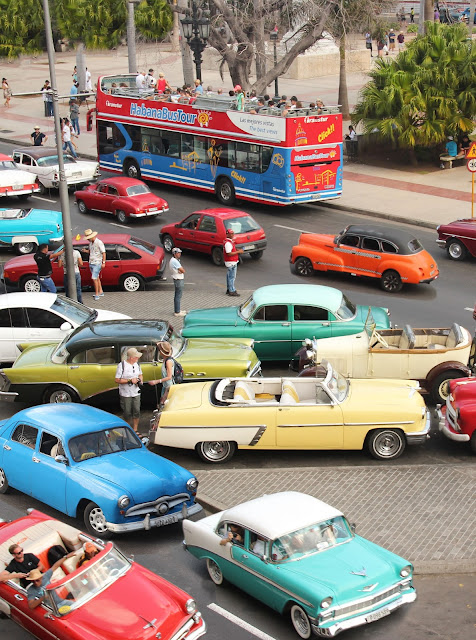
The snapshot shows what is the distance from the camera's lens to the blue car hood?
11.8m

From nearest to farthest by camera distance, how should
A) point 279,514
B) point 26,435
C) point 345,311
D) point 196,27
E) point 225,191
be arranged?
point 279,514
point 26,435
point 345,311
point 225,191
point 196,27

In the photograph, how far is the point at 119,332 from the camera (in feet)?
51.7

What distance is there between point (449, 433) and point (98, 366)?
222 inches

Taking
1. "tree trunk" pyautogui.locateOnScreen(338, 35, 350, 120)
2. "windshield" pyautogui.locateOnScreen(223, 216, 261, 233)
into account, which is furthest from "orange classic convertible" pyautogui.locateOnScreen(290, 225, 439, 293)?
"tree trunk" pyautogui.locateOnScreen(338, 35, 350, 120)

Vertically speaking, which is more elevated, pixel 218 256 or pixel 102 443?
pixel 102 443

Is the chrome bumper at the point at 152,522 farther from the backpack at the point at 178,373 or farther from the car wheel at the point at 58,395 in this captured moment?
the car wheel at the point at 58,395

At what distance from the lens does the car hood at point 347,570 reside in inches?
381

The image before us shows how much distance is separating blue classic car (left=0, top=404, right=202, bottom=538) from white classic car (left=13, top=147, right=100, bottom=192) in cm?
1859

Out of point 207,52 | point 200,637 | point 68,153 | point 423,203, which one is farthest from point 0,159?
point 207,52

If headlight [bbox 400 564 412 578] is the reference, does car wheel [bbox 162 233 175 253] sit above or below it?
below

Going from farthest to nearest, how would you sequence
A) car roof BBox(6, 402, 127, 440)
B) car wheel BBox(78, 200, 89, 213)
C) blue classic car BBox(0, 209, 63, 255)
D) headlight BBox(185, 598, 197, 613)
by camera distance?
car wheel BBox(78, 200, 89, 213), blue classic car BBox(0, 209, 63, 255), car roof BBox(6, 402, 127, 440), headlight BBox(185, 598, 197, 613)

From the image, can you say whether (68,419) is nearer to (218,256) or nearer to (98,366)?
(98,366)

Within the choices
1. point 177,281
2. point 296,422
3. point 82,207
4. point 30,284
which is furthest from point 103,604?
point 82,207

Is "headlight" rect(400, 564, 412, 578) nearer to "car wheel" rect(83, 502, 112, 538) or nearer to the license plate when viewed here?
the license plate
